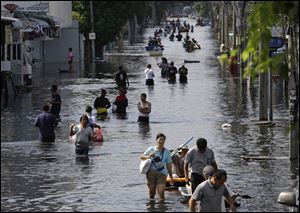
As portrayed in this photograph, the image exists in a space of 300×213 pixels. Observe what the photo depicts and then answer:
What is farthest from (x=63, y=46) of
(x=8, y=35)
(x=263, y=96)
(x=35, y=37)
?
(x=263, y=96)

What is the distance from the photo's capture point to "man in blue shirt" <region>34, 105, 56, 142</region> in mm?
27844

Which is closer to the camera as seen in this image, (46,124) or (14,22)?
(46,124)

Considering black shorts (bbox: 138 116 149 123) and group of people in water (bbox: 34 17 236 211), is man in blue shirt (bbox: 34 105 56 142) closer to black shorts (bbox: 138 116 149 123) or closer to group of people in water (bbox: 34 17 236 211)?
group of people in water (bbox: 34 17 236 211)

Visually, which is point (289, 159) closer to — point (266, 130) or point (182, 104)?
point (266, 130)

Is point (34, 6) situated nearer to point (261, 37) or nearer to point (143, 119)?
point (143, 119)

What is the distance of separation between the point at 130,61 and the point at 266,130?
47.2 m

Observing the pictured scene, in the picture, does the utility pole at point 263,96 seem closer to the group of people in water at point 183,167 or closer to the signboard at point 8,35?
the group of people in water at point 183,167

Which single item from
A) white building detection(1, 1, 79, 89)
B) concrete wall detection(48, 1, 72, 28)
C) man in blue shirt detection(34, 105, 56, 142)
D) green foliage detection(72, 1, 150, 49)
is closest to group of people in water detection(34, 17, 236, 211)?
man in blue shirt detection(34, 105, 56, 142)

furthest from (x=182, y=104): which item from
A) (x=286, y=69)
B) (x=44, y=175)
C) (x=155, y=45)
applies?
(x=155, y=45)

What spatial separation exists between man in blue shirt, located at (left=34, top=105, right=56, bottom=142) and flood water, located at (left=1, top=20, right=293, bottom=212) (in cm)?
21

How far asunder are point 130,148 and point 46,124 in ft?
7.39

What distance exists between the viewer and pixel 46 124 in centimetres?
2820

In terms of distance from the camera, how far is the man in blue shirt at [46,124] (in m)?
27.8

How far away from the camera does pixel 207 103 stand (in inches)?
1668
